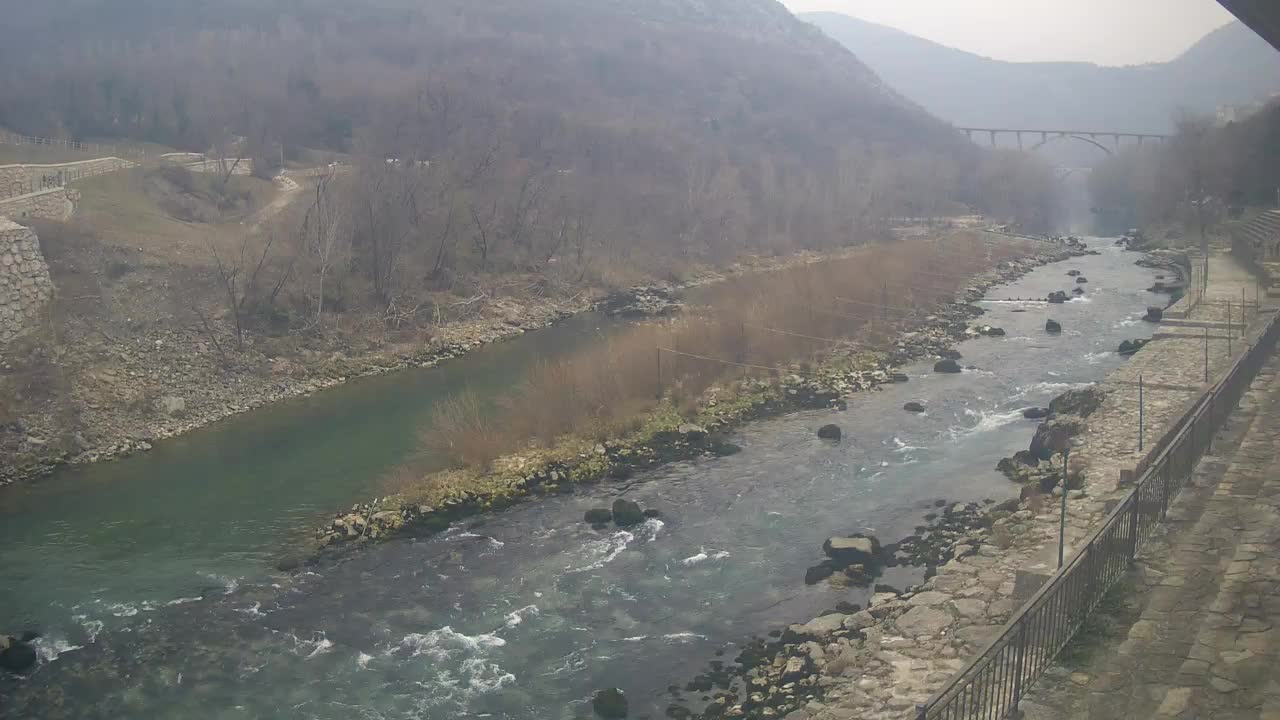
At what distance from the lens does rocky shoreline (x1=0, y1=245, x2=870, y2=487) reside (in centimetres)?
2055

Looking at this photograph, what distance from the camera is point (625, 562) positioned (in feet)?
46.4

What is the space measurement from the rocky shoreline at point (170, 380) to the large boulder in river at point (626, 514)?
37.3ft

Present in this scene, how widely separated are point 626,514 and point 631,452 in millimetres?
3445

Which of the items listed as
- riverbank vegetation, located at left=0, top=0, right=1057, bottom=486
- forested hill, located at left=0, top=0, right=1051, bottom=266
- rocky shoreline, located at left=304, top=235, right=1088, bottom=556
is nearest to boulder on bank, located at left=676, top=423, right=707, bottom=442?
rocky shoreline, located at left=304, top=235, right=1088, bottom=556

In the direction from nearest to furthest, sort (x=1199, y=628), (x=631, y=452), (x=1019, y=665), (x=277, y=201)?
(x=1019, y=665) → (x=1199, y=628) → (x=631, y=452) → (x=277, y=201)

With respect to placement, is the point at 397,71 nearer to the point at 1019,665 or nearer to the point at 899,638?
the point at 899,638

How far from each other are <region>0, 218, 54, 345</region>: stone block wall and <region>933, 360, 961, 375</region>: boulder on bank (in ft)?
74.0

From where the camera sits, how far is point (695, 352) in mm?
24000

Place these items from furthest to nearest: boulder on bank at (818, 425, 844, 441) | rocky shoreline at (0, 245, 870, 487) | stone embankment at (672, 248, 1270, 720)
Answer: rocky shoreline at (0, 245, 870, 487) → boulder on bank at (818, 425, 844, 441) → stone embankment at (672, 248, 1270, 720)

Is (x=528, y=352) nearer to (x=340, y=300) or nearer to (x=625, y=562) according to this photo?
(x=340, y=300)

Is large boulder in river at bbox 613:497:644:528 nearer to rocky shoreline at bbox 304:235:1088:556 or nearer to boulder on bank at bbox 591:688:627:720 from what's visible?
rocky shoreline at bbox 304:235:1088:556

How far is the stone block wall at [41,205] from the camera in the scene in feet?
93.4

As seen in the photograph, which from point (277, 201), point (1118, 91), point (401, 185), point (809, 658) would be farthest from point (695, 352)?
point (1118, 91)

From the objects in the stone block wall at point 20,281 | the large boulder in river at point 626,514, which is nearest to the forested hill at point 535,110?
the stone block wall at point 20,281
